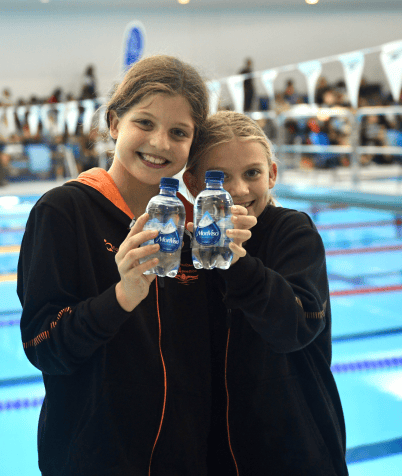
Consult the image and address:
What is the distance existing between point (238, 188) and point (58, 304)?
0.50 metres

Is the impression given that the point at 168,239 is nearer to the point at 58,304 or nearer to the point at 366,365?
the point at 58,304

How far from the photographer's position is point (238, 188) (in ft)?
4.26

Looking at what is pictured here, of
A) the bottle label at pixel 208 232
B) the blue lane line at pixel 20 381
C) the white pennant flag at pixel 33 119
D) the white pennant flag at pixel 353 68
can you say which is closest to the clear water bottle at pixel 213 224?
the bottle label at pixel 208 232

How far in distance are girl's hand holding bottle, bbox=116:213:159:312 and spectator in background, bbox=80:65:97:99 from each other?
12.6m

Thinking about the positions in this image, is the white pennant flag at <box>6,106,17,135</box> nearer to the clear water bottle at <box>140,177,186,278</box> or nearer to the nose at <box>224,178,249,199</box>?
the nose at <box>224,178,249,199</box>

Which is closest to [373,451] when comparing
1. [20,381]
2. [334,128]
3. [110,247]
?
[110,247]

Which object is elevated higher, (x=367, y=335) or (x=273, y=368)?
(x=273, y=368)

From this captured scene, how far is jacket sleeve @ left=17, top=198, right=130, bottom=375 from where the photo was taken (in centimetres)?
105

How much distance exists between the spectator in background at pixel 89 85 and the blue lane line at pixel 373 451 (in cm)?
1211

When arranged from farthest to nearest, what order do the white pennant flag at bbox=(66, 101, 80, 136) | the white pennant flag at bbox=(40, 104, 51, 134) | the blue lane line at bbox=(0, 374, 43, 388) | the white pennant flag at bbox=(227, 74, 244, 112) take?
the white pennant flag at bbox=(40, 104, 51, 134)
the white pennant flag at bbox=(66, 101, 80, 136)
the white pennant flag at bbox=(227, 74, 244, 112)
the blue lane line at bbox=(0, 374, 43, 388)

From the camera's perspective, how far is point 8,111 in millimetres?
11180

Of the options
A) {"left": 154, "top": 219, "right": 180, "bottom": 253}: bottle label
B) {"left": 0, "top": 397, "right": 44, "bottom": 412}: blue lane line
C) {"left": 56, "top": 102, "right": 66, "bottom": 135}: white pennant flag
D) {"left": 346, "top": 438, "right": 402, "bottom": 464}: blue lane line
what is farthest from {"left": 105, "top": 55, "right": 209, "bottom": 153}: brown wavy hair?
{"left": 56, "top": 102, "right": 66, "bottom": 135}: white pennant flag

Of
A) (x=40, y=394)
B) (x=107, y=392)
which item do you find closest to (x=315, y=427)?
(x=107, y=392)

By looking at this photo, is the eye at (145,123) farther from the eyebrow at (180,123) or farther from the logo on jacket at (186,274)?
the logo on jacket at (186,274)
